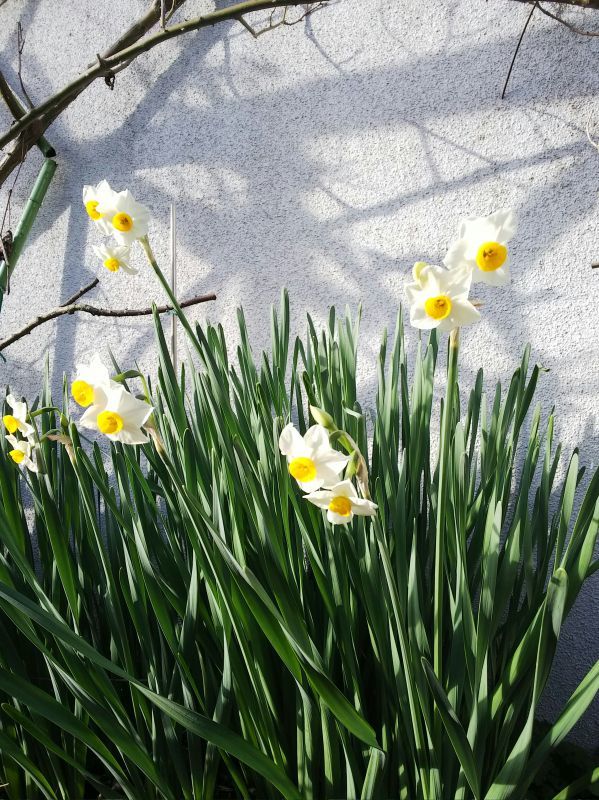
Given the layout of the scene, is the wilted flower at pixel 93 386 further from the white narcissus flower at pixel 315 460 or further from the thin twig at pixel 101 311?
the thin twig at pixel 101 311

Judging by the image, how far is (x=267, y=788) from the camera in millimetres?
837

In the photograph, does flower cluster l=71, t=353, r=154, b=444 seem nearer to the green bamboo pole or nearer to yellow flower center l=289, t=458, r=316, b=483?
yellow flower center l=289, t=458, r=316, b=483

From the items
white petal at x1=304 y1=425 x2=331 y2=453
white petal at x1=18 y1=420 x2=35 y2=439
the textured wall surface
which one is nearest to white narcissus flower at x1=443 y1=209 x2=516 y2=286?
white petal at x1=304 y1=425 x2=331 y2=453

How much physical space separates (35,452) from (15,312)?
4.25 ft

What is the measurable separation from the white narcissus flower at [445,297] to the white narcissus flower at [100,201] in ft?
1.39

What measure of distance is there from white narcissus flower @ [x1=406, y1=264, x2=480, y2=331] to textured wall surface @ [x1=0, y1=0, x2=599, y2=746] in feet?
2.79

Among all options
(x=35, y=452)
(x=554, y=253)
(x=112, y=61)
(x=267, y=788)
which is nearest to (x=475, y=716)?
(x=267, y=788)

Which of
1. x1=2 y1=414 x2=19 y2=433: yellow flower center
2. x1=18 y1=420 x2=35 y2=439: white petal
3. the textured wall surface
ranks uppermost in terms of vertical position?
the textured wall surface

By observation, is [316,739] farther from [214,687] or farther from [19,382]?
[19,382]

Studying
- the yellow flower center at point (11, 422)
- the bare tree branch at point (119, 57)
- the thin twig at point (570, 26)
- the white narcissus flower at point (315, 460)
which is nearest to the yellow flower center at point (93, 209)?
the yellow flower center at point (11, 422)

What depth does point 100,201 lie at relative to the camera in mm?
791

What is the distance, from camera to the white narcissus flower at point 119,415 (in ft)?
2.10

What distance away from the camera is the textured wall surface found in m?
1.31

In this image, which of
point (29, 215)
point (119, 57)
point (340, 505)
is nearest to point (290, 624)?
point (340, 505)
